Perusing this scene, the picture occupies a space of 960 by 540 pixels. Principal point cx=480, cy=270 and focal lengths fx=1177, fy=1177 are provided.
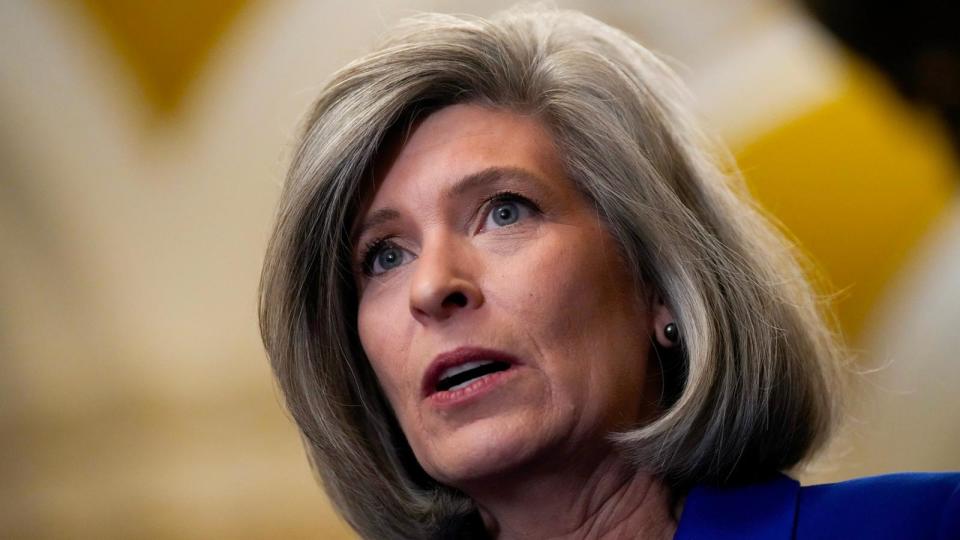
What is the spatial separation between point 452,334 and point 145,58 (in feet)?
5.20

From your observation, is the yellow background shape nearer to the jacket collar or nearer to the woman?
the woman

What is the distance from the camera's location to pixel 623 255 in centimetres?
174

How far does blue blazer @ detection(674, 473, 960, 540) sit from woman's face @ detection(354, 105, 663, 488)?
0.18 m

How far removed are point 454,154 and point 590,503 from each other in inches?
21.6

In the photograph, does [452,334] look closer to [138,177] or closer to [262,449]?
[262,449]

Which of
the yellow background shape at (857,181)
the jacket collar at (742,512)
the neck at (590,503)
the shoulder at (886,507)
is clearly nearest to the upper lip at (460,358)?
the neck at (590,503)

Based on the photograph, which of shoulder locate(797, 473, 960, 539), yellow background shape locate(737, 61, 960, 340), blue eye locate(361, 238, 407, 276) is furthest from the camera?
yellow background shape locate(737, 61, 960, 340)

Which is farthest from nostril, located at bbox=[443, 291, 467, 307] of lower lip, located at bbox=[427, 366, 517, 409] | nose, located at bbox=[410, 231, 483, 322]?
lower lip, located at bbox=[427, 366, 517, 409]

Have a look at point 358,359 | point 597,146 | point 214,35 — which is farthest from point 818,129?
point 214,35

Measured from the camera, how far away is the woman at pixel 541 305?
162 centimetres

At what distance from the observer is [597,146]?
175 cm

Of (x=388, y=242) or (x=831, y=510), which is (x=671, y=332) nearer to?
(x=831, y=510)

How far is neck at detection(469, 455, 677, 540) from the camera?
66.9 inches

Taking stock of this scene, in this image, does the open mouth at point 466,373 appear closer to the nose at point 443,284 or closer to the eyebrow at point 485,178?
the nose at point 443,284
